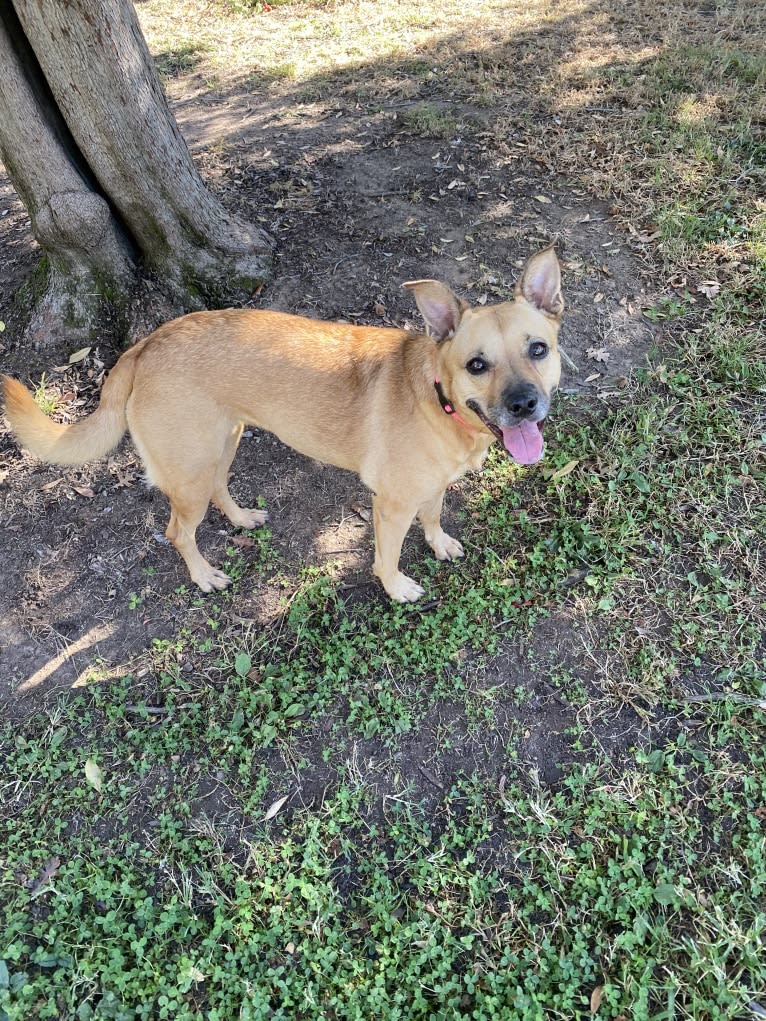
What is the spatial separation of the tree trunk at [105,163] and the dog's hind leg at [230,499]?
6.40 feet

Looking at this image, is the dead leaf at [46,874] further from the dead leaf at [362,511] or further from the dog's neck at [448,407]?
the dog's neck at [448,407]

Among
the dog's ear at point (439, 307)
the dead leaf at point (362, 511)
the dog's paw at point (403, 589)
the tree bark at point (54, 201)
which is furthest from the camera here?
the dead leaf at point (362, 511)

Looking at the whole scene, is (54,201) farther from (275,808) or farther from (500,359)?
(275,808)

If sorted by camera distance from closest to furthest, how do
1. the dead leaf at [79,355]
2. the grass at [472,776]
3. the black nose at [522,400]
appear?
the grass at [472,776] < the black nose at [522,400] < the dead leaf at [79,355]

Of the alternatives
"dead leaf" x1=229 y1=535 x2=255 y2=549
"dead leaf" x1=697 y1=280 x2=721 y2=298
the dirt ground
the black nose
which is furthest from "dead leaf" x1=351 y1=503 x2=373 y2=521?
"dead leaf" x1=697 y1=280 x2=721 y2=298

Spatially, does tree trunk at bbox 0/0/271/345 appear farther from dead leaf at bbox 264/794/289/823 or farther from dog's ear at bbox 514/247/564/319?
dead leaf at bbox 264/794/289/823

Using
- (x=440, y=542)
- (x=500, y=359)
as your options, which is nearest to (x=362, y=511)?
(x=440, y=542)

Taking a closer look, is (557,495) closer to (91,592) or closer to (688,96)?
(91,592)

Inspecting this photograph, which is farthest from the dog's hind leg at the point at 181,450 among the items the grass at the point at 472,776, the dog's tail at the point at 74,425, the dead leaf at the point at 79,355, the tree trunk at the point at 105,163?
the tree trunk at the point at 105,163

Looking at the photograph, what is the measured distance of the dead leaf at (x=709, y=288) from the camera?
16.8ft

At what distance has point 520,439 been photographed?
2959 millimetres

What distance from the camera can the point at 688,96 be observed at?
6.88m

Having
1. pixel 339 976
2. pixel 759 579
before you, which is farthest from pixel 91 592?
pixel 759 579

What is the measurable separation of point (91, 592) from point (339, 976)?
2.78 metres
